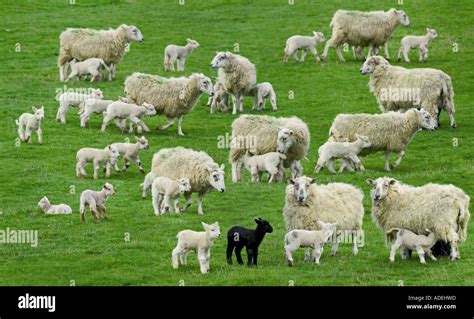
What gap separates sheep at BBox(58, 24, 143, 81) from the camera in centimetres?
4866

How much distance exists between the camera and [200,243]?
84.9 feet

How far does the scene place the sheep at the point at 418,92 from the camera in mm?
42031

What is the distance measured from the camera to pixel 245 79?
44.1 metres

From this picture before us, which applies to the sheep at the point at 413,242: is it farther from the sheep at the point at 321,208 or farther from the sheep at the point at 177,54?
the sheep at the point at 177,54

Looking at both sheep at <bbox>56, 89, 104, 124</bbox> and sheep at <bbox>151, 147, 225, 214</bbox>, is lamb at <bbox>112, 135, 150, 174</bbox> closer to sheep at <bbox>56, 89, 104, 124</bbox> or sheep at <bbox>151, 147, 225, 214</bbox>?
sheep at <bbox>151, 147, 225, 214</bbox>

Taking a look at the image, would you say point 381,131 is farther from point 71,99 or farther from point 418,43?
point 418,43

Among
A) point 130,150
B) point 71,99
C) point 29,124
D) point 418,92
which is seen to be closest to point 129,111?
point 71,99

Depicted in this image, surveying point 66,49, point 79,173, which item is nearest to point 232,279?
point 79,173

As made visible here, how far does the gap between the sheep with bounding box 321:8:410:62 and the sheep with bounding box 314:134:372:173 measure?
51.8 feet

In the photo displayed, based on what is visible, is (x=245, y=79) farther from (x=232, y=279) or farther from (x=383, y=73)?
(x=232, y=279)

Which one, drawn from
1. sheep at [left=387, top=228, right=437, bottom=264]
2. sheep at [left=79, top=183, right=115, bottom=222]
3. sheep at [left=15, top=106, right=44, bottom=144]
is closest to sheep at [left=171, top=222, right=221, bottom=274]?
sheep at [left=387, top=228, right=437, bottom=264]

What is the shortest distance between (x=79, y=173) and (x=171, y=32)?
925 inches
